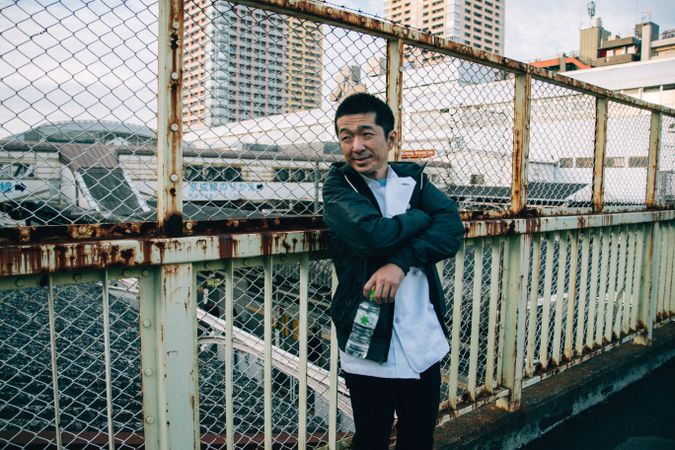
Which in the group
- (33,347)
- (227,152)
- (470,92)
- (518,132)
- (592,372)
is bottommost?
(33,347)

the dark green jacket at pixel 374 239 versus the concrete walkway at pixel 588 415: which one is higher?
the dark green jacket at pixel 374 239

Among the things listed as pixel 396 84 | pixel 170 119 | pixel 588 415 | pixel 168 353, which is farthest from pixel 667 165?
pixel 168 353

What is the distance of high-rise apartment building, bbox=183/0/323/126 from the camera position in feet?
6.35

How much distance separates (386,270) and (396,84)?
1.12 meters

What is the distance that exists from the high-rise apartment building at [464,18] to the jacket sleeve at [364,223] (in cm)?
11154

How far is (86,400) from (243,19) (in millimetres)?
3412

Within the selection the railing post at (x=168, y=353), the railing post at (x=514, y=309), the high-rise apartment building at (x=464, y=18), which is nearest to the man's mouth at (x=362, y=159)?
the railing post at (x=168, y=353)

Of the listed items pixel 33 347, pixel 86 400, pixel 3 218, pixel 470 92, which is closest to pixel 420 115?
pixel 470 92

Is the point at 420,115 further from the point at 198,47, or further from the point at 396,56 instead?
the point at 198,47

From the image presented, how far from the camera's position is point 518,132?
3.07m

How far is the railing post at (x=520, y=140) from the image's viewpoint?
305 cm

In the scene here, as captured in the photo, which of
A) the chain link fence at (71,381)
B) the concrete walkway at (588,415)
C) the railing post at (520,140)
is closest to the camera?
the chain link fence at (71,381)

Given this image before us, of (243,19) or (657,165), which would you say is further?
(657,165)

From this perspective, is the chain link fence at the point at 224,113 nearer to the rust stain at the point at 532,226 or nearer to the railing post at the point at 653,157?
the rust stain at the point at 532,226
